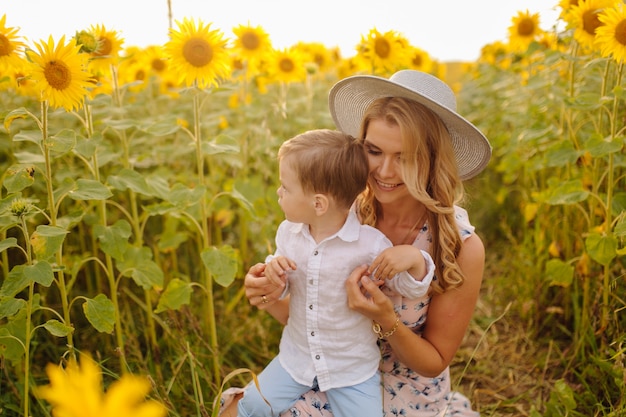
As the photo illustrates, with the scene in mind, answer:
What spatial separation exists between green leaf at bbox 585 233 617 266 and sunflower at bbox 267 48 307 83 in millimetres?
1945

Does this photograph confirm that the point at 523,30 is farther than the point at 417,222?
Yes

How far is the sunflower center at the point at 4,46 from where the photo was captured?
6.21 feet

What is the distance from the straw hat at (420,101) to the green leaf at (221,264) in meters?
0.66

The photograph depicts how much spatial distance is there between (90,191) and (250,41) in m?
1.70

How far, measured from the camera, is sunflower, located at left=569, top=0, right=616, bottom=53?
2.48m

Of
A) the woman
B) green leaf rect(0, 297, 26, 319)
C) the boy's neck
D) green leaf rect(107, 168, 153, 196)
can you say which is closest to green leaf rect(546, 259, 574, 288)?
the woman

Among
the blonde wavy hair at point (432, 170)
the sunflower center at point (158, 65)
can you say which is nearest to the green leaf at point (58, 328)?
the blonde wavy hair at point (432, 170)

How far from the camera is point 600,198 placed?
98.7 inches

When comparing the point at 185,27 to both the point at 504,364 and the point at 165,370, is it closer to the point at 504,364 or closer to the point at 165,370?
the point at 165,370

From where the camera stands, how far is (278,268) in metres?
1.72

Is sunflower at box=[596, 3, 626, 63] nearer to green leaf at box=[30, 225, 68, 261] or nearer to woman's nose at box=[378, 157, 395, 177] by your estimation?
woman's nose at box=[378, 157, 395, 177]

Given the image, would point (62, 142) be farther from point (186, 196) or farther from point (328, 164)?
point (328, 164)

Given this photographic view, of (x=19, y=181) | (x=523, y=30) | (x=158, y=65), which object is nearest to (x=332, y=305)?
(x=19, y=181)

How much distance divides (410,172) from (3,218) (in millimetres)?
1275
